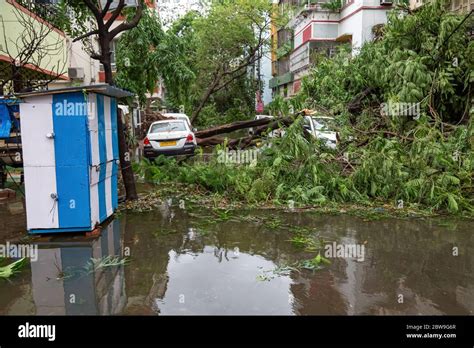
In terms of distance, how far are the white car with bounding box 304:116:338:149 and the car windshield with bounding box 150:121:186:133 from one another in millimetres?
5941

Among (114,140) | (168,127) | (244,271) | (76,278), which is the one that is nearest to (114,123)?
(114,140)

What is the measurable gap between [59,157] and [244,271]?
127 inches

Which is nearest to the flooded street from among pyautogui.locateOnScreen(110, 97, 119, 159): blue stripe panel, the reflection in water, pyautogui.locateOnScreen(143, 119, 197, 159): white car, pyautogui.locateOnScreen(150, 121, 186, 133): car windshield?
the reflection in water

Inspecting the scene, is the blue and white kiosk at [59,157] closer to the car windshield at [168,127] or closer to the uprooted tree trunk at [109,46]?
the uprooted tree trunk at [109,46]

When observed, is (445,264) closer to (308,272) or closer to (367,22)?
(308,272)

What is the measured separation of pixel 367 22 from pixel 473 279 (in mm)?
20206

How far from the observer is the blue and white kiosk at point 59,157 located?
6492 millimetres

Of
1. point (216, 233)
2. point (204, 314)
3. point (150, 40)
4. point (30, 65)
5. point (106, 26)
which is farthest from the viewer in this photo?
point (150, 40)

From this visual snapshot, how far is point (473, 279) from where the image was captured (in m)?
5.12

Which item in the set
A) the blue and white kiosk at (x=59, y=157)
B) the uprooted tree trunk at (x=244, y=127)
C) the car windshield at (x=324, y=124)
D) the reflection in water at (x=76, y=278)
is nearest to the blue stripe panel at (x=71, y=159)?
the blue and white kiosk at (x=59, y=157)

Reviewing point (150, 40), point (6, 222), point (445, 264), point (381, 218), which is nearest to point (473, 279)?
point (445, 264)

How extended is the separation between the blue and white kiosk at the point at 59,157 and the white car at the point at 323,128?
17.8 feet

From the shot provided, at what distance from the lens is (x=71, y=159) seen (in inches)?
259

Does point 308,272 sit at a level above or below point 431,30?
below
